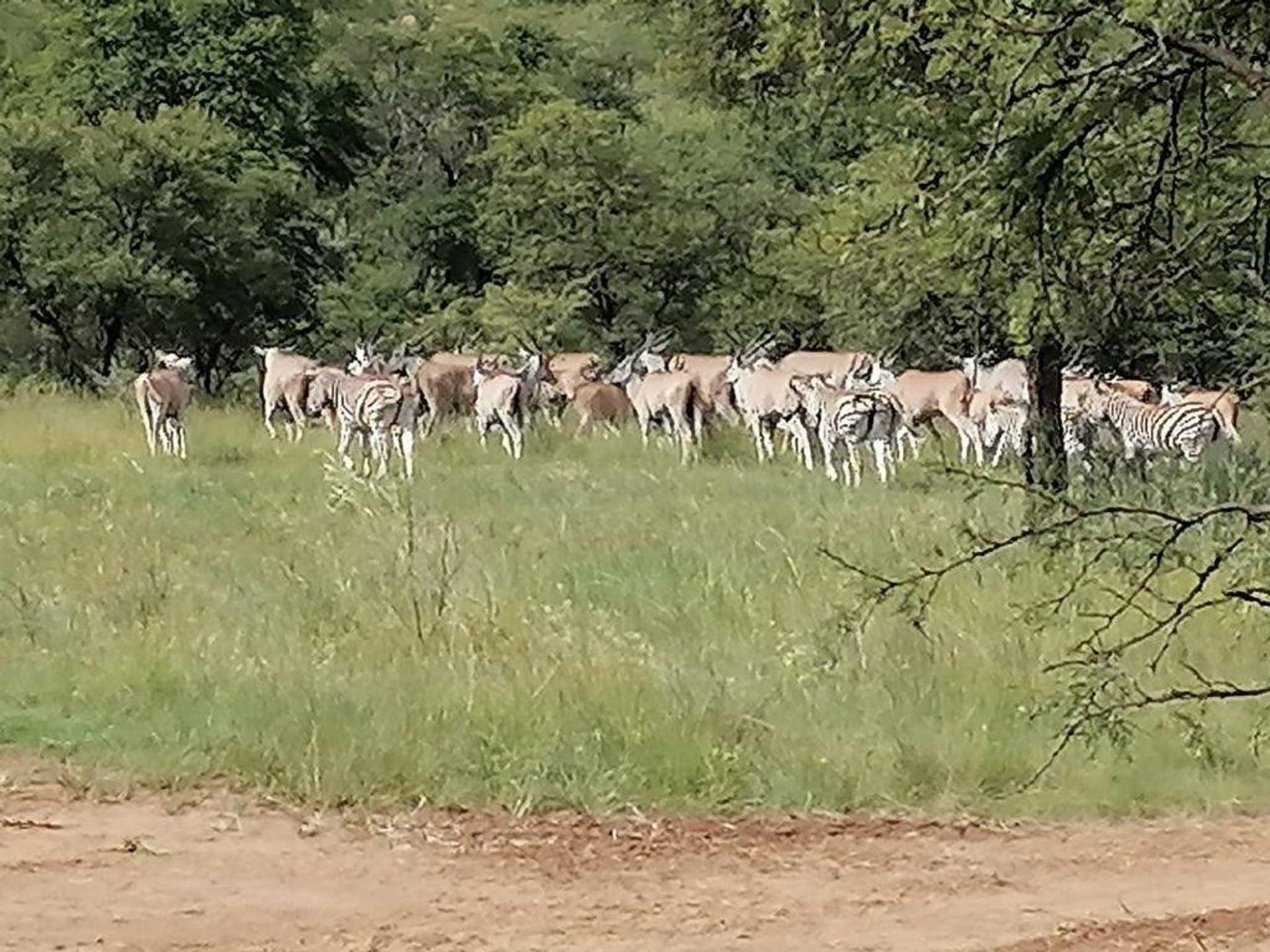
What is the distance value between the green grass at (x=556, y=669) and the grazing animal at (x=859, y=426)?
6101 millimetres

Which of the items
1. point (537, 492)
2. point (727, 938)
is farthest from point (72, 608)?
point (537, 492)

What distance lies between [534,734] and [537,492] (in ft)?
32.1

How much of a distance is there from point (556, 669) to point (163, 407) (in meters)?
14.0

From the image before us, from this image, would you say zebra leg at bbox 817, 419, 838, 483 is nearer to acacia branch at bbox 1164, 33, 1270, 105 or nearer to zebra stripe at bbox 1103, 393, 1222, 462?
zebra stripe at bbox 1103, 393, 1222, 462

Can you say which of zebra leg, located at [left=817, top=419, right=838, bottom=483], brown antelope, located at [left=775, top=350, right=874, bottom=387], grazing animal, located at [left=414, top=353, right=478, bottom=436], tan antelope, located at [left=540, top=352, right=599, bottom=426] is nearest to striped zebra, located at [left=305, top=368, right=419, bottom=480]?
grazing animal, located at [left=414, top=353, right=478, bottom=436]

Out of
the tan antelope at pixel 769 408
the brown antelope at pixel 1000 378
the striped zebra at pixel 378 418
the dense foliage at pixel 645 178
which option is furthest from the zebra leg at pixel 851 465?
the striped zebra at pixel 378 418

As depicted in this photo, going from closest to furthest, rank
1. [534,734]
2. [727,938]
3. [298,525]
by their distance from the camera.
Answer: [727,938] < [534,734] < [298,525]

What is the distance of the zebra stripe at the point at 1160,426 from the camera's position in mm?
21875

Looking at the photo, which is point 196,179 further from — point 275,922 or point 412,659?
point 275,922

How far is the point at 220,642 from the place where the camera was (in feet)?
29.7

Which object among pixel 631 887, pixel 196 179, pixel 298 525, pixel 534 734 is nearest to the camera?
pixel 631 887

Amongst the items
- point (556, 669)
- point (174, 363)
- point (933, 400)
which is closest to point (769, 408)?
point (933, 400)

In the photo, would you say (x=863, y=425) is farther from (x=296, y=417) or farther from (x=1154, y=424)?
(x=296, y=417)

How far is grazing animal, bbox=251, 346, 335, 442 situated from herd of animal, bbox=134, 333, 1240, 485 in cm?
3
